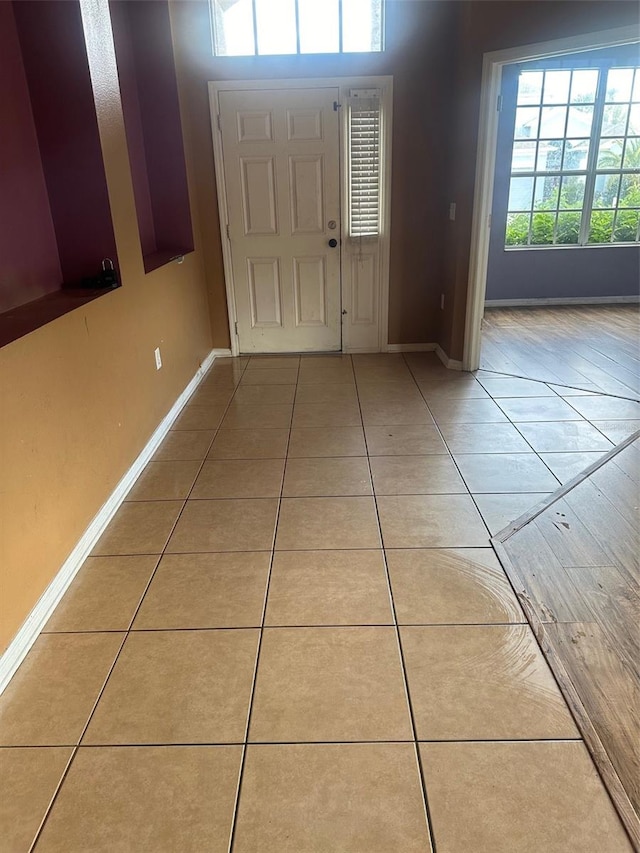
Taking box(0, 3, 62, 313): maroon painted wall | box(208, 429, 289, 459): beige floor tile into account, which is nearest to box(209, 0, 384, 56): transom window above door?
box(0, 3, 62, 313): maroon painted wall

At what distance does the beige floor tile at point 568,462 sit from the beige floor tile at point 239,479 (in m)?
1.33

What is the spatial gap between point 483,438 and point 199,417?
1.73 metres

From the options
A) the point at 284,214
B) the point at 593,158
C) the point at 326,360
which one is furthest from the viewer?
the point at 593,158

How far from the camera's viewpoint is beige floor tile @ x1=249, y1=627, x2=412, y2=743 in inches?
59.0

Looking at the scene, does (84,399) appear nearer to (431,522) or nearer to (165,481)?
(165,481)

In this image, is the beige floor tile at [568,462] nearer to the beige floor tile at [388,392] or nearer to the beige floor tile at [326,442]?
the beige floor tile at [326,442]

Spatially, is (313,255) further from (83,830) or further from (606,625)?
(83,830)

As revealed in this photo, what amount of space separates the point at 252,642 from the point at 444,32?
167 inches

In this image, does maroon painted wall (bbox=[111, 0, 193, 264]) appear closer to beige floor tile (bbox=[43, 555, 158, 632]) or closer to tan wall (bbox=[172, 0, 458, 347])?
tan wall (bbox=[172, 0, 458, 347])

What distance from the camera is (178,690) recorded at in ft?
5.35

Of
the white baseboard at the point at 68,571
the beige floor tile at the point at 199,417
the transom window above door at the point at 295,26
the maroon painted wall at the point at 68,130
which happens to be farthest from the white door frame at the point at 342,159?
the maroon painted wall at the point at 68,130

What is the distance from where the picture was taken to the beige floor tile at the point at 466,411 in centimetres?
342

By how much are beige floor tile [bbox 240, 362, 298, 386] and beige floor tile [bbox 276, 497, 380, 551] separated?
5.83 feet

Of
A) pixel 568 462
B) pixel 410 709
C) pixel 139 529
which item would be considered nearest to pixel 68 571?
pixel 139 529
